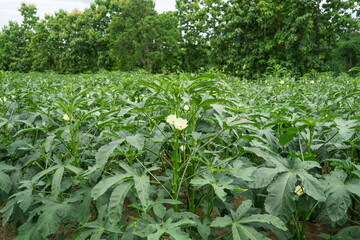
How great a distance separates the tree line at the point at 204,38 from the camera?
21750 mm

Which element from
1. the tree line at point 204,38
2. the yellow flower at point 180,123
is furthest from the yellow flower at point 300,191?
the tree line at point 204,38

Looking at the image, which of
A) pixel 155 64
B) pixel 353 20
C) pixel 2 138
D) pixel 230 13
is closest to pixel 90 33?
pixel 155 64

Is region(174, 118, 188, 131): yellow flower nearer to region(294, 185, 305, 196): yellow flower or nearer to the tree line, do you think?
region(294, 185, 305, 196): yellow flower

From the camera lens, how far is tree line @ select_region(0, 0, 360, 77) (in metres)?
21.8

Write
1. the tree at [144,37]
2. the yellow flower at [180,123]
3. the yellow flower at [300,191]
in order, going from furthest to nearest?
the tree at [144,37]
the yellow flower at [300,191]
the yellow flower at [180,123]

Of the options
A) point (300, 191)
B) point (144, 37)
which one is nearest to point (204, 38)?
point (144, 37)

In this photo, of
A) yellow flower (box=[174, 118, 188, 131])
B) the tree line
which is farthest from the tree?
yellow flower (box=[174, 118, 188, 131])

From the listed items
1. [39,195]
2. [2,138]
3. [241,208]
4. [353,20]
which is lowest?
[39,195]

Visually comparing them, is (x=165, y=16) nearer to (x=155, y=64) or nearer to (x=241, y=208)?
(x=155, y=64)

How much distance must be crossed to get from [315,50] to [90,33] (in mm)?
25640

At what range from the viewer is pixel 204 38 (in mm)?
30328

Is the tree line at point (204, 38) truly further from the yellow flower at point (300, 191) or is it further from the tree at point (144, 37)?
the yellow flower at point (300, 191)

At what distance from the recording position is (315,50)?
22.2 m

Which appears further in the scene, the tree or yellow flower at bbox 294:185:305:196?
the tree
